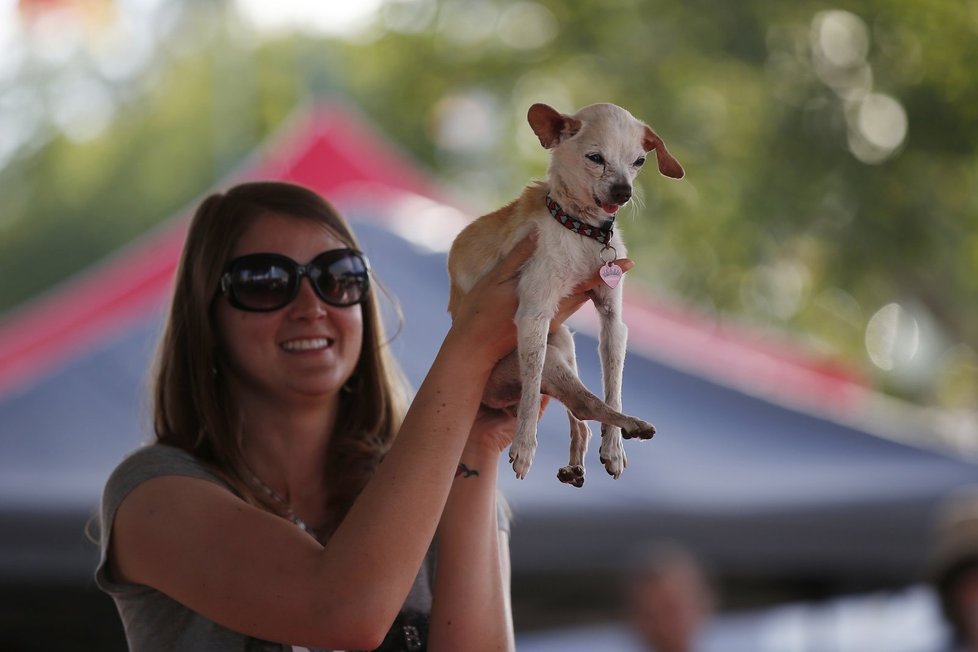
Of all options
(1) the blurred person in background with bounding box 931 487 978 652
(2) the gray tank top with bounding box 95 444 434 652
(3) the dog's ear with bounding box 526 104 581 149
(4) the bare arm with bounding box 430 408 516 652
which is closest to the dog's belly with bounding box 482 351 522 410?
(4) the bare arm with bounding box 430 408 516 652

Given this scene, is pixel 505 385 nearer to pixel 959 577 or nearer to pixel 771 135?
pixel 959 577

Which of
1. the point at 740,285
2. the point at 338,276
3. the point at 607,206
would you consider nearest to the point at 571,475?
the point at 607,206

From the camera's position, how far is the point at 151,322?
4.18 metres

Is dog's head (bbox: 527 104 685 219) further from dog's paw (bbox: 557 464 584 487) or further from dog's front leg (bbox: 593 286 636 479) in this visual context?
dog's paw (bbox: 557 464 584 487)

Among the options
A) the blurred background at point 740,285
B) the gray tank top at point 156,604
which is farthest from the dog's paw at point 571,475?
the gray tank top at point 156,604

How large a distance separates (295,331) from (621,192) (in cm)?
55

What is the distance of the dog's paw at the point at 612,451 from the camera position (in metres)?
1.17

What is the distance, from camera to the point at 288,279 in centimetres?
152

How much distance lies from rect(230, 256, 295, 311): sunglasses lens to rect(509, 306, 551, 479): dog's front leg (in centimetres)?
42

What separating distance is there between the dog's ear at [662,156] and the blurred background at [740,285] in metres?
0.07

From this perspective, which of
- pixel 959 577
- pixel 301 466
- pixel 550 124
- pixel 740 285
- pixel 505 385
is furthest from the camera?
pixel 740 285

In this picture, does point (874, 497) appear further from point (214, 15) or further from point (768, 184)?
point (214, 15)

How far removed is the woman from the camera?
1314 mm

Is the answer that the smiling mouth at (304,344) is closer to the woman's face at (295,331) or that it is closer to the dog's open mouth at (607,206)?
the woman's face at (295,331)
